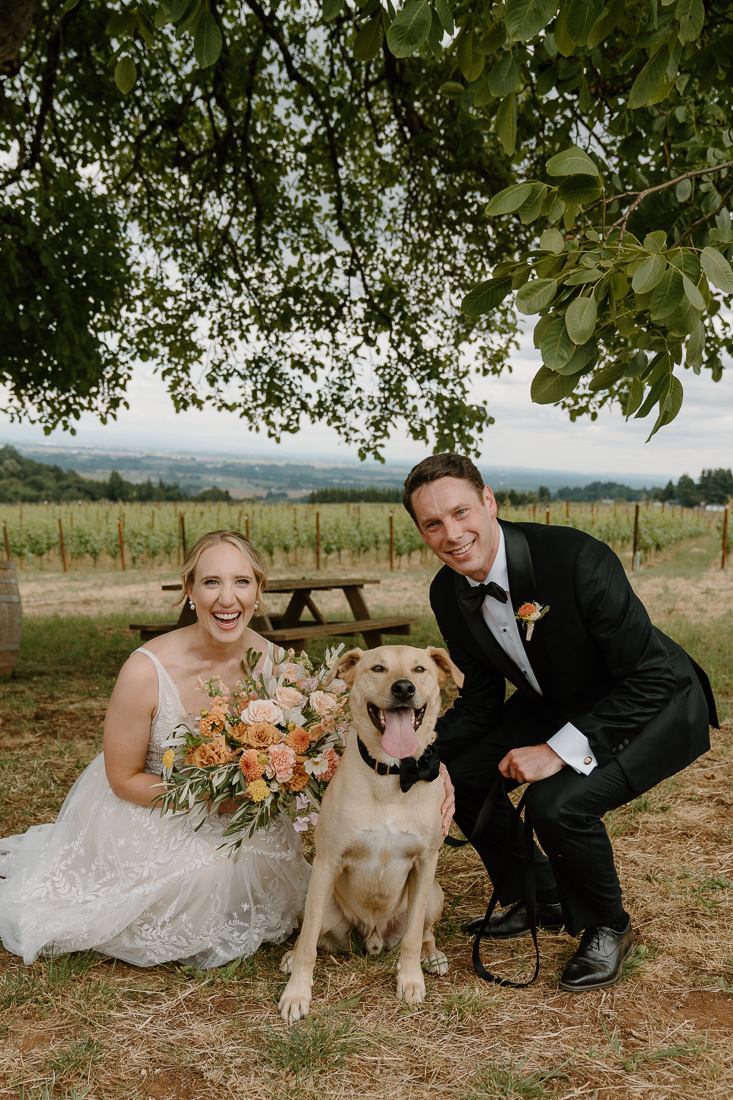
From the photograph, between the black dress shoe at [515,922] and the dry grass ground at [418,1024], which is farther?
the black dress shoe at [515,922]

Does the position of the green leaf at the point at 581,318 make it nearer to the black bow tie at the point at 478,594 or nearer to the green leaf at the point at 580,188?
the green leaf at the point at 580,188

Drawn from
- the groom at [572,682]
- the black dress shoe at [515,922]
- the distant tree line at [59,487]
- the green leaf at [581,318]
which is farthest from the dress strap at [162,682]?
the distant tree line at [59,487]

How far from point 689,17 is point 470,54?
810 mm

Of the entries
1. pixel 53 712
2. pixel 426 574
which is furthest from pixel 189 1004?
pixel 426 574

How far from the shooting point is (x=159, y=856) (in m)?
3.01

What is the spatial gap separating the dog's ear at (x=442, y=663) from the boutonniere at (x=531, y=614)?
33cm

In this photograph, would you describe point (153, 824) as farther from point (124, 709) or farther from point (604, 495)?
point (604, 495)

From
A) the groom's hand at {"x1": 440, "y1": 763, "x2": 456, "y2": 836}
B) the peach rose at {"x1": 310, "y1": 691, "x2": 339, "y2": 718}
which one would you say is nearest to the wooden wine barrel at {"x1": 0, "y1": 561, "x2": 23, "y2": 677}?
the peach rose at {"x1": 310, "y1": 691, "x2": 339, "y2": 718}

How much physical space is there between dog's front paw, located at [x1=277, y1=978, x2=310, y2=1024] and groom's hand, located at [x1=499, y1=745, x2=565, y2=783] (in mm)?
1083

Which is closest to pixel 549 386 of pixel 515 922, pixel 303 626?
pixel 515 922

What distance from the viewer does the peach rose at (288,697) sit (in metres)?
2.96

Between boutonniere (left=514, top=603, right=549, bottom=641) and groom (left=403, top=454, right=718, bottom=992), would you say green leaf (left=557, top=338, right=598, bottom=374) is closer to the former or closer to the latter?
groom (left=403, top=454, right=718, bottom=992)

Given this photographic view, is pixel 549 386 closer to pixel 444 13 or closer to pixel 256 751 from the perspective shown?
pixel 444 13

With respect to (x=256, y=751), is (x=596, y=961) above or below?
below
